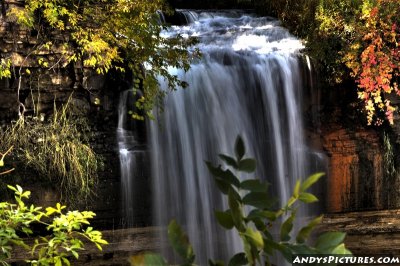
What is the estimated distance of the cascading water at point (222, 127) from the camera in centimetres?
595

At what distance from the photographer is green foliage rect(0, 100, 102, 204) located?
516cm

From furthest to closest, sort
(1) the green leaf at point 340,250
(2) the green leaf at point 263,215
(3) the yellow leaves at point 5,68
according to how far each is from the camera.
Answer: (3) the yellow leaves at point 5,68 < (2) the green leaf at point 263,215 < (1) the green leaf at point 340,250

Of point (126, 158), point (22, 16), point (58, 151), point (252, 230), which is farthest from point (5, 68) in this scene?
point (252, 230)

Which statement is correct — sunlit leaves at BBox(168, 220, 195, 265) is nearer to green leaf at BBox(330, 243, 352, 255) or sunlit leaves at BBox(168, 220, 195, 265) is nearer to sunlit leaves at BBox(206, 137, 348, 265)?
sunlit leaves at BBox(206, 137, 348, 265)

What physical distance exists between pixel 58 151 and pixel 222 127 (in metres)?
2.21

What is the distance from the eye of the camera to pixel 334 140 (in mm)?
7113

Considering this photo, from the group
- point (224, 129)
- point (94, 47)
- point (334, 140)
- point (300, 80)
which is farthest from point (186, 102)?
point (334, 140)

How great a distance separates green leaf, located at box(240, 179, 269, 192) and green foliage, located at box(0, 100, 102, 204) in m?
4.70

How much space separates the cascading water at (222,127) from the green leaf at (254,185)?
4.88m

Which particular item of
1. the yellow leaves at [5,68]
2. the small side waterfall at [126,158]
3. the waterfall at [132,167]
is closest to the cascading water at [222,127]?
the waterfall at [132,167]

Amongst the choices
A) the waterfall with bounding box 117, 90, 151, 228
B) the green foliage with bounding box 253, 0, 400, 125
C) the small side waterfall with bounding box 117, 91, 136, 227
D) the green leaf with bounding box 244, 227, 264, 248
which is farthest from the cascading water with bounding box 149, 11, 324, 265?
the green leaf with bounding box 244, 227, 264, 248

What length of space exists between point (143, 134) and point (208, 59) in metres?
1.53

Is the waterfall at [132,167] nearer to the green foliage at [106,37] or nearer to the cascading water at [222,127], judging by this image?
the cascading water at [222,127]

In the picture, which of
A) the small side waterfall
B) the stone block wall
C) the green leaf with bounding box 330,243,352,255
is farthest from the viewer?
the stone block wall
